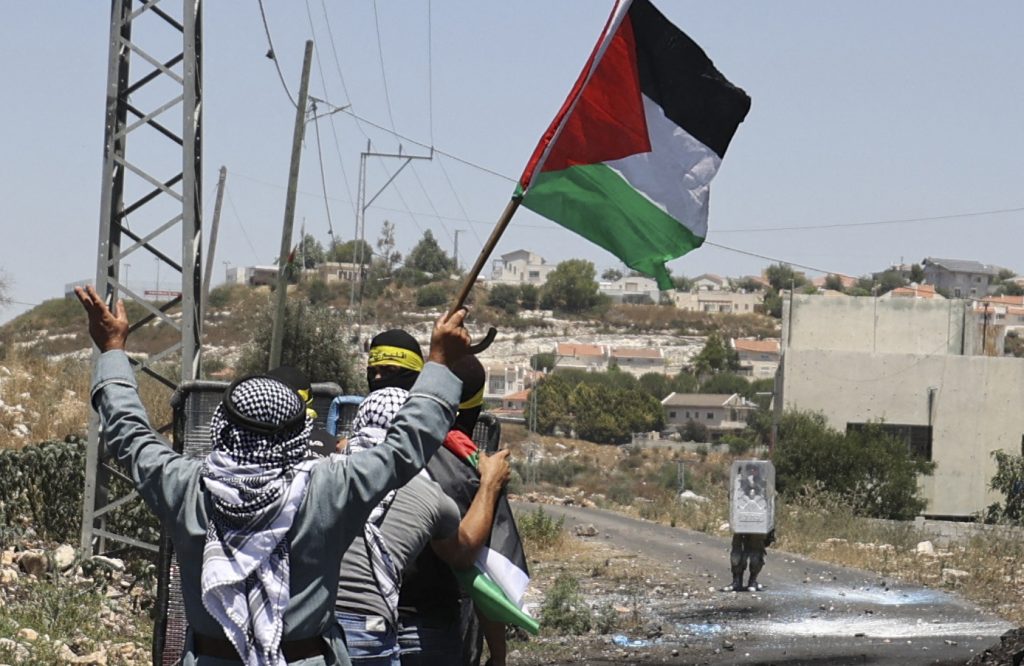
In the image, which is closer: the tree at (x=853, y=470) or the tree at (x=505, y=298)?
the tree at (x=853, y=470)

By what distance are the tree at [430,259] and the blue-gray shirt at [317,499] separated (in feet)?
465

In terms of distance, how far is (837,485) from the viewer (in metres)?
47.4

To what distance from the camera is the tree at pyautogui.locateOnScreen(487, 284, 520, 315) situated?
139 m

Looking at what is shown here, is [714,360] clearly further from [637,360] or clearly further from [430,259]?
[430,259]

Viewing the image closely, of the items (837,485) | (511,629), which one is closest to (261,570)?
(511,629)

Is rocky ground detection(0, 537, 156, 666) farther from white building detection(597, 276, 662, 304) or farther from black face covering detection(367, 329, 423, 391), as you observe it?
white building detection(597, 276, 662, 304)

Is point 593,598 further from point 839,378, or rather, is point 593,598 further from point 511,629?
point 839,378

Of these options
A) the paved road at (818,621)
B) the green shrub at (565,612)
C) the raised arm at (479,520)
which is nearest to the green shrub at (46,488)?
the green shrub at (565,612)

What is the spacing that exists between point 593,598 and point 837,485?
110ft

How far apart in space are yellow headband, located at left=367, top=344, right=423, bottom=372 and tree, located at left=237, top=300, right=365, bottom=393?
33048 mm

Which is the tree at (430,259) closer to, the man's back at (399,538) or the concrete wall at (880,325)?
the concrete wall at (880,325)

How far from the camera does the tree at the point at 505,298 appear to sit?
13888 cm

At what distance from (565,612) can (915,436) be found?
47.2 metres

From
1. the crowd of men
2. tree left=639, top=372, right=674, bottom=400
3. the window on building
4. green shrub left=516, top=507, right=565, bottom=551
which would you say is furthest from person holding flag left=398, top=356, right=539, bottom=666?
tree left=639, top=372, right=674, bottom=400
